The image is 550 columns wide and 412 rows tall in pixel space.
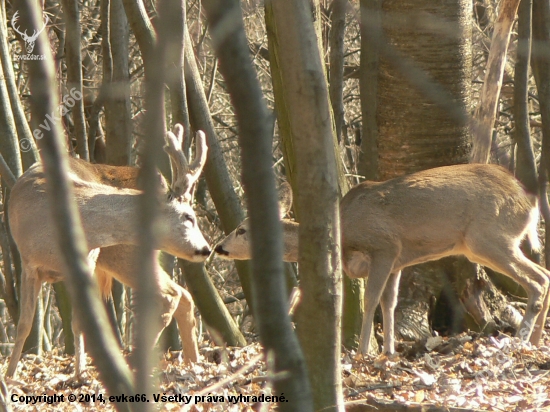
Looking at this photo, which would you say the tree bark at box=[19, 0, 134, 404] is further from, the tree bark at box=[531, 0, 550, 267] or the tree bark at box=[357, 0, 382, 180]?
the tree bark at box=[531, 0, 550, 267]

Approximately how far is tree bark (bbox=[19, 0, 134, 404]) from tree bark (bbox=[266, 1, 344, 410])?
59.5 inches

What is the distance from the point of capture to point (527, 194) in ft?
23.2

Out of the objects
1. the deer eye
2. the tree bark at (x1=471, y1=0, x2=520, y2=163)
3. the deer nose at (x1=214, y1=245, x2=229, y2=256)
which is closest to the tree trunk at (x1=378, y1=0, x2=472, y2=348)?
the tree bark at (x1=471, y1=0, x2=520, y2=163)

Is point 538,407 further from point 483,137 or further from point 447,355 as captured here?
point 483,137

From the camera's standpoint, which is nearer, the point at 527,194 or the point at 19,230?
the point at 19,230

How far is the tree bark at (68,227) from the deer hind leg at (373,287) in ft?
16.2

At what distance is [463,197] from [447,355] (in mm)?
1427

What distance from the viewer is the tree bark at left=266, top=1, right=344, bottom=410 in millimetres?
2932

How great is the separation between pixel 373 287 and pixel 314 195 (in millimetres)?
3673

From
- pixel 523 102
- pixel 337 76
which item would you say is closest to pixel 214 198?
pixel 337 76

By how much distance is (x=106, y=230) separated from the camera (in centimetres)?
620

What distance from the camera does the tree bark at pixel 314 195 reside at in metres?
2.93

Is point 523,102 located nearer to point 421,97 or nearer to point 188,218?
point 421,97

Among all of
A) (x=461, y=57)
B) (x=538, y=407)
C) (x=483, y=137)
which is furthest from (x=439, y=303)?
(x=538, y=407)
